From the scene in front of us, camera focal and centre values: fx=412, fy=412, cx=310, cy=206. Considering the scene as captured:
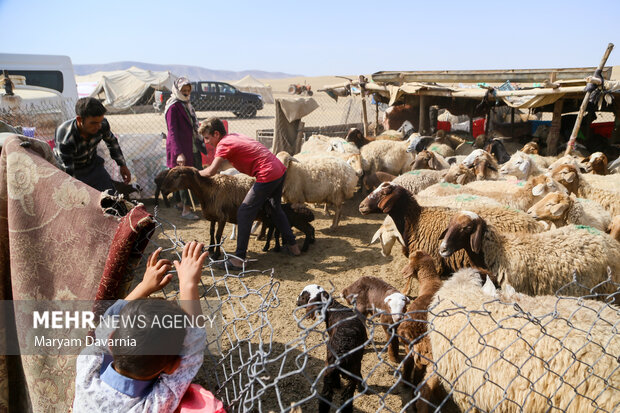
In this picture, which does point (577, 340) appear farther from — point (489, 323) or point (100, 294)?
point (100, 294)

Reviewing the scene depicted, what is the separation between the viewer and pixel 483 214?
482 cm

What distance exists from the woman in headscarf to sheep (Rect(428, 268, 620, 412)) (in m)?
5.23

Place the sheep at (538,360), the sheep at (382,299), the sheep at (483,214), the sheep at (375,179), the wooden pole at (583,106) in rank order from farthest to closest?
the sheep at (375,179)
the wooden pole at (583,106)
the sheep at (483,214)
the sheep at (382,299)
the sheep at (538,360)

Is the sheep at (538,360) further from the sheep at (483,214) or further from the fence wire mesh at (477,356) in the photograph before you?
the sheep at (483,214)

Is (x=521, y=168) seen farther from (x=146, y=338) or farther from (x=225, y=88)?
(x=225, y=88)

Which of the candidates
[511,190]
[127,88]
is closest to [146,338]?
[511,190]

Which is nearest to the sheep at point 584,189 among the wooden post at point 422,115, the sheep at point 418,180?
the sheep at point 418,180

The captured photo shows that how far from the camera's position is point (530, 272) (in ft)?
12.7

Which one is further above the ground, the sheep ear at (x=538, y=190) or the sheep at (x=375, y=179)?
the sheep ear at (x=538, y=190)

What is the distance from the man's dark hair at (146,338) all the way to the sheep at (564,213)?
4653mm

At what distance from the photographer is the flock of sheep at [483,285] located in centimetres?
227

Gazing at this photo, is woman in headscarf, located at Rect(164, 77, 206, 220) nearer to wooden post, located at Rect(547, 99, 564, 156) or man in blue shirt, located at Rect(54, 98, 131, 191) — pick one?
man in blue shirt, located at Rect(54, 98, 131, 191)

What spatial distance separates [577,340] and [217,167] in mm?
4256

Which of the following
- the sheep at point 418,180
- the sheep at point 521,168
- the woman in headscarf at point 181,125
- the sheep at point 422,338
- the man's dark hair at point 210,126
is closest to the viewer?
the sheep at point 422,338
